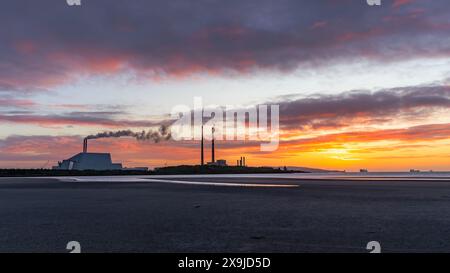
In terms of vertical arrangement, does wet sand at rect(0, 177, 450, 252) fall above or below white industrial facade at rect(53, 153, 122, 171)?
below

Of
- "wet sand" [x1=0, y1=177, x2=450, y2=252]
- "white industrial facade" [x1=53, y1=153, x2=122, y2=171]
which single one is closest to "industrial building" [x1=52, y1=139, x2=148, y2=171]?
"white industrial facade" [x1=53, y1=153, x2=122, y2=171]

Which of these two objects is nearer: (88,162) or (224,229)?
(224,229)

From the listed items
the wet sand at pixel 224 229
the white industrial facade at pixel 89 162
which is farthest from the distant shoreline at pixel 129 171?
the wet sand at pixel 224 229

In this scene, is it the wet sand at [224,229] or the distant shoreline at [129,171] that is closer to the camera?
the wet sand at [224,229]

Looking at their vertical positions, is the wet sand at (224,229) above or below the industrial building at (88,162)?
below

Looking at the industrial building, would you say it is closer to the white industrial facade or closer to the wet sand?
the white industrial facade

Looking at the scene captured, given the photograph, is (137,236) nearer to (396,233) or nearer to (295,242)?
(295,242)

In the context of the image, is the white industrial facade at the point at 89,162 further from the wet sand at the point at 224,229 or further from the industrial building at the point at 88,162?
the wet sand at the point at 224,229

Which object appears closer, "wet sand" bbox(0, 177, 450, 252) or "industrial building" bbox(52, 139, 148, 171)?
"wet sand" bbox(0, 177, 450, 252)

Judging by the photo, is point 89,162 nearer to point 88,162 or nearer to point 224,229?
point 88,162

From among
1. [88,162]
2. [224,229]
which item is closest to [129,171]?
[88,162]
